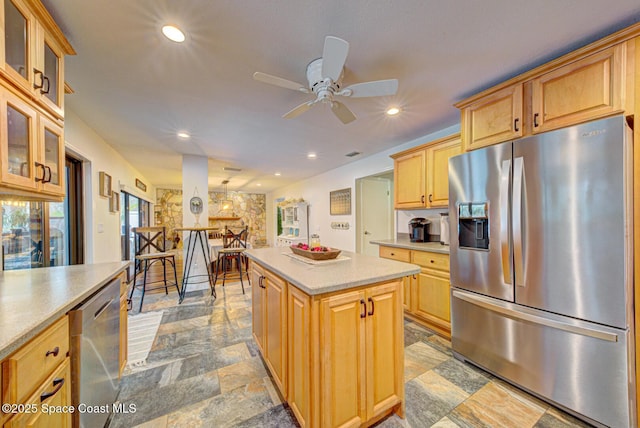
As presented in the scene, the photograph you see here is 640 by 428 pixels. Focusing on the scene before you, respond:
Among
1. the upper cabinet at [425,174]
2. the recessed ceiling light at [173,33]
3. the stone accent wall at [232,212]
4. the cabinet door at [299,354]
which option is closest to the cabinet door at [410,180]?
the upper cabinet at [425,174]

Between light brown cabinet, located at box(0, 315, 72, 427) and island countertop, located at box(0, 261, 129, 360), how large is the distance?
0.19 feet

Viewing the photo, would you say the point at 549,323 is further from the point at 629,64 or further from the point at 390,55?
the point at 390,55

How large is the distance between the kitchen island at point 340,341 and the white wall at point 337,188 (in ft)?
8.32

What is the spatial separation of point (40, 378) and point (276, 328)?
3.48ft

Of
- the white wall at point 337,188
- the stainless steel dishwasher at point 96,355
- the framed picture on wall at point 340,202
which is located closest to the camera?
the stainless steel dishwasher at point 96,355

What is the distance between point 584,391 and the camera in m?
1.40

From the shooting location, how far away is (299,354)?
1301 mm

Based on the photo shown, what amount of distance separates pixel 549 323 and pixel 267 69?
2.62 metres

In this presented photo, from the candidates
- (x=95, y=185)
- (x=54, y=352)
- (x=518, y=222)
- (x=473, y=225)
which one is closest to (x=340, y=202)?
(x=473, y=225)

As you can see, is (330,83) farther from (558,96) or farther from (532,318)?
(532,318)

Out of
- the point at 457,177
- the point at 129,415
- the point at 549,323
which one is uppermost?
the point at 457,177

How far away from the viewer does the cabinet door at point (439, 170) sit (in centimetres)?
263

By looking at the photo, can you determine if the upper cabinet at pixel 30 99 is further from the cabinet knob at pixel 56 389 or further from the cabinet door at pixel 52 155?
the cabinet knob at pixel 56 389

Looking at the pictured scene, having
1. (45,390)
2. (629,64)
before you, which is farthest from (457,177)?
(45,390)
